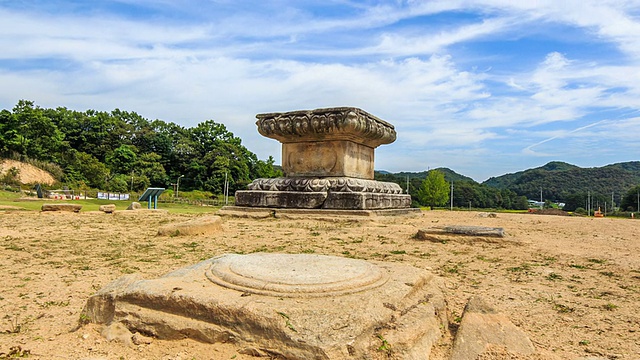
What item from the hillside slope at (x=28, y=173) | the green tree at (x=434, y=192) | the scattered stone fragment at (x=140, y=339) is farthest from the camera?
the hillside slope at (x=28, y=173)

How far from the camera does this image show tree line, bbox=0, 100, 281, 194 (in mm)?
41406

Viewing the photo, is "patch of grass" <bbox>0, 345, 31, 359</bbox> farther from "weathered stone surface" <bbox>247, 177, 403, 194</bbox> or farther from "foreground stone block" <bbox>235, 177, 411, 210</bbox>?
"weathered stone surface" <bbox>247, 177, 403, 194</bbox>

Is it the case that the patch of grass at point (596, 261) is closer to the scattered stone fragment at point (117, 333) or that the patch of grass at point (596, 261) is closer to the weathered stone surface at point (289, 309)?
the weathered stone surface at point (289, 309)

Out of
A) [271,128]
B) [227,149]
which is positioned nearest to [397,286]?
→ [271,128]

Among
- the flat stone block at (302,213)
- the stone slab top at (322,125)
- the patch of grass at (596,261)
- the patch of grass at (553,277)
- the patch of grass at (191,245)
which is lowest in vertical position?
the patch of grass at (553,277)

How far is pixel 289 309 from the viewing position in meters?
1.81

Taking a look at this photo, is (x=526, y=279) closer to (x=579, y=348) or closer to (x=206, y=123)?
(x=579, y=348)

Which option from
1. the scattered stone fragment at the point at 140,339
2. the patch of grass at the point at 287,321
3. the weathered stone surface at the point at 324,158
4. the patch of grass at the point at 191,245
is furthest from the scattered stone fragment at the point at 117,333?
the weathered stone surface at the point at 324,158

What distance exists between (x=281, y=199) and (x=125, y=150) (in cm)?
4737

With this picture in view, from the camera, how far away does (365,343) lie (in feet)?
5.49

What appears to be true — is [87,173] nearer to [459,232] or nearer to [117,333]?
[459,232]

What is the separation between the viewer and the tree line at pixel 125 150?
41406mm

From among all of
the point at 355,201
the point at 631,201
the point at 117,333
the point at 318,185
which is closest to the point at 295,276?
the point at 117,333

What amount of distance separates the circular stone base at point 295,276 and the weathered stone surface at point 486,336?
0.51 m
